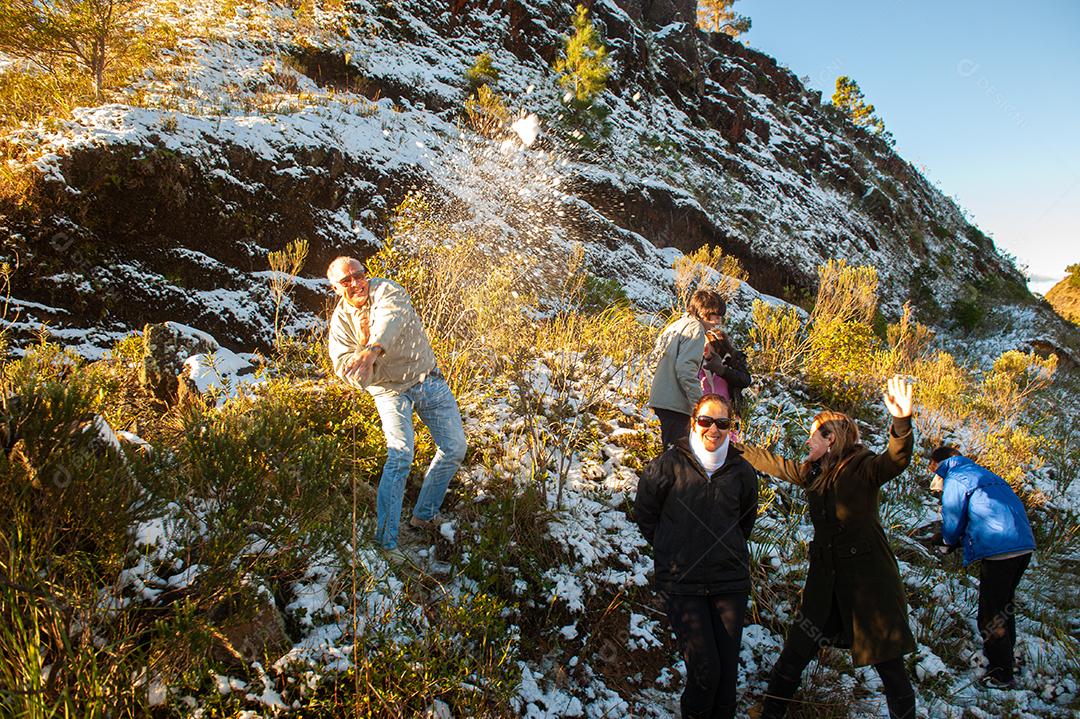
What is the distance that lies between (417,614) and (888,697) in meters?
2.21

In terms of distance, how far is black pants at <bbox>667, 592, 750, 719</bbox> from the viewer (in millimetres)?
2188

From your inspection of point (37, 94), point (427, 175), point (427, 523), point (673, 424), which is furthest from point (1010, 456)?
point (37, 94)

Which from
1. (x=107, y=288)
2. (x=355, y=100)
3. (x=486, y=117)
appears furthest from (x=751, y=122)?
(x=107, y=288)

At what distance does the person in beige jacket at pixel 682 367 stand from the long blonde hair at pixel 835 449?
865 millimetres

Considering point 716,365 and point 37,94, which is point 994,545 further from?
point 37,94

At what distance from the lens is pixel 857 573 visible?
2.34m

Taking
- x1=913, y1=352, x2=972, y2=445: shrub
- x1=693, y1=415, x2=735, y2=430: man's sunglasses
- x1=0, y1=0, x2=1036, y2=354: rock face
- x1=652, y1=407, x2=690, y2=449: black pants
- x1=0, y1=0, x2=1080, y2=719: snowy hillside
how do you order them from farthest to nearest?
1. x1=913, y1=352, x2=972, y2=445: shrub
2. x1=0, y1=0, x2=1036, y2=354: rock face
3. x1=652, y1=407, x2=690, y2=449: black pants
4. x1=693, y1=415, x2=735, y2=430: man's sunglasses
5. x1=0, y1=0, x2=1080, y2=719: snowy hillside

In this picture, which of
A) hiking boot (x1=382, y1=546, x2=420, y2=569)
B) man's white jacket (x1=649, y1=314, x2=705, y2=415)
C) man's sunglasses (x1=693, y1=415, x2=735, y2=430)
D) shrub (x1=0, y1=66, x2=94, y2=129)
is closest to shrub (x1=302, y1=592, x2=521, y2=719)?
hiking boot (x1=382, y1=546, x2=420, y2=569)

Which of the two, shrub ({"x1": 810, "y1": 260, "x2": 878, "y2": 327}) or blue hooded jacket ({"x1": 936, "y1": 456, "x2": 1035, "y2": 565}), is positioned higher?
shrub ({"x1": 810, "y1": 260, "x2": 878, "y2": 327})

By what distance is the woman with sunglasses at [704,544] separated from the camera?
2.22m

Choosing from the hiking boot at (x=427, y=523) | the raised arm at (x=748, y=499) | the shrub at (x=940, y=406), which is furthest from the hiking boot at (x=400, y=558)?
the shrub at (x=940, y=406)

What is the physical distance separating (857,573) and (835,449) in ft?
1.89

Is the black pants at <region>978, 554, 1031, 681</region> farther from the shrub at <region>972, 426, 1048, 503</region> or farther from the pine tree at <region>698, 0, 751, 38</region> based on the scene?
the pine tree at <region>698, 0, 751, 38</region>

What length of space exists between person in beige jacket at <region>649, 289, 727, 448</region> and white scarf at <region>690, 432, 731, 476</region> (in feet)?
2.74
